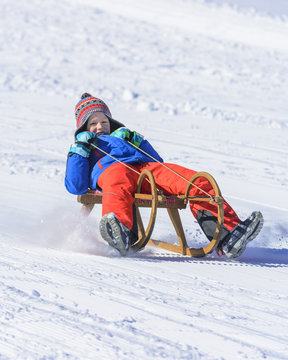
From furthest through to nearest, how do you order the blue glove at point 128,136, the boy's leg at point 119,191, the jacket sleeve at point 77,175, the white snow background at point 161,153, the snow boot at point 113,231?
1. the blue glove at point 128,136
2. the jacket sleeve at point 77,175
3. the boy's leg at point 119,191
4. the snow boot at point 113,231
5. the white snow background at point 161,153

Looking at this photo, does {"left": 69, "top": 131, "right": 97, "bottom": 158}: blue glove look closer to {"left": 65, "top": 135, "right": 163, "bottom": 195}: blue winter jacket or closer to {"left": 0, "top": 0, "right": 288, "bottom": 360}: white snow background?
{"left": 65, "top": 135, "right": 163, "bottom": 195}: blue winter jacket

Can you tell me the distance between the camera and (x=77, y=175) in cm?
363

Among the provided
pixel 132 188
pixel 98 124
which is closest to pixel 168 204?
pixel 132 188

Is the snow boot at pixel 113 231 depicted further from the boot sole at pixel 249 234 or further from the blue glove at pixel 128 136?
the blue glove at pixel 128 136

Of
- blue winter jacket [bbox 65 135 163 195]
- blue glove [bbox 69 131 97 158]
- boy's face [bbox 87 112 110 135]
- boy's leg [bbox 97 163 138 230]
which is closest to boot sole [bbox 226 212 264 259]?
boy's leg [bbox 97 163 138 230]

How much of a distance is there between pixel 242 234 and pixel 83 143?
1.17 meters

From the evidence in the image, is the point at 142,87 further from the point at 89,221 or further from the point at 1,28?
the point at 89,221

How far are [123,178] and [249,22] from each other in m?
15.3

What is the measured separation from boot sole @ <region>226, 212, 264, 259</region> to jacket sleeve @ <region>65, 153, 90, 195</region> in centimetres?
98

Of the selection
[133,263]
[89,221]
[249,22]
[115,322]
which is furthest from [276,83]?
[115,322]

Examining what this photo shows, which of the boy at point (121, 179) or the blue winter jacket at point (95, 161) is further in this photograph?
the blue winter jacket at point (95, 161)

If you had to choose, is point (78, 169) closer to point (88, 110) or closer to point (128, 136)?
point (128, 136)

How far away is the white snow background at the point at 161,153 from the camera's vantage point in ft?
6.81

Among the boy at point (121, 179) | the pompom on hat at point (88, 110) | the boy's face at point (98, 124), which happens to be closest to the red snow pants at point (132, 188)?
the boy at point (121, 179)
